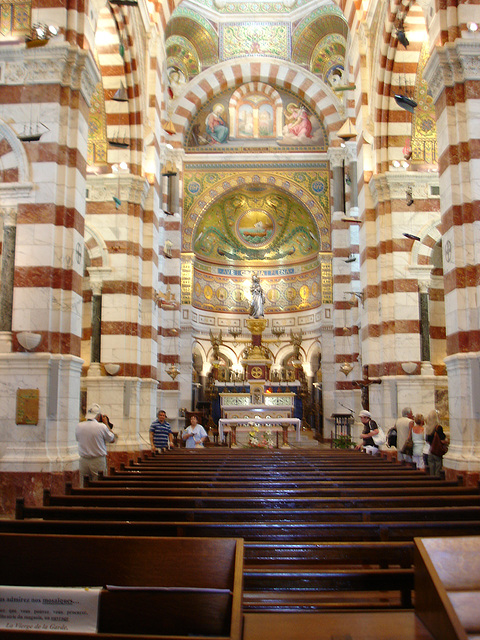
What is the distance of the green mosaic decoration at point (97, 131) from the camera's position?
1390 centimetres

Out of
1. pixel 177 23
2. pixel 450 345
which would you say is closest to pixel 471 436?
pixel 450 345

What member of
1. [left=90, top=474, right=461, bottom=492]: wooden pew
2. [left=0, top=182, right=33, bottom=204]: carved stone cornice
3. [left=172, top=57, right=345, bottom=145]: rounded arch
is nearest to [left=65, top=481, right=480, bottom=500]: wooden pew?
[left=90, top=474, right=461, bottom=492]: wooden pew

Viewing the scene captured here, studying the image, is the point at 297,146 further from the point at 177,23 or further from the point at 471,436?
the point at 471,436

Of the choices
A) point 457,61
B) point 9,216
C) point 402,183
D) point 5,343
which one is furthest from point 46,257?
point 402,183

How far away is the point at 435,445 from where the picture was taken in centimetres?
881

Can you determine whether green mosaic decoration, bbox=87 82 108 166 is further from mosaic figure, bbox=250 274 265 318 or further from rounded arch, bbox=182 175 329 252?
mosaic figure, bbox=250 274 265 318

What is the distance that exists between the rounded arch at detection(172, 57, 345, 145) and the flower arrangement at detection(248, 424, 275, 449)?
10.8 metres

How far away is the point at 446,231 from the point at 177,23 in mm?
15877

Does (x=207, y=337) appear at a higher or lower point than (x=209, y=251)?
lower

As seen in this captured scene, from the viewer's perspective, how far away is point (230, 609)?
222 centimetres

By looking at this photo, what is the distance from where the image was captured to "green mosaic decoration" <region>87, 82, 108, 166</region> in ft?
45.6

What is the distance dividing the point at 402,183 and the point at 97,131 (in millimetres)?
6998

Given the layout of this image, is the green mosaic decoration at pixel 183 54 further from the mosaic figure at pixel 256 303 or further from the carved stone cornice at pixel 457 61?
the carved stone cornice at pixel 457 61

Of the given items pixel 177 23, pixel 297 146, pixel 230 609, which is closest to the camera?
pixel 230 609
